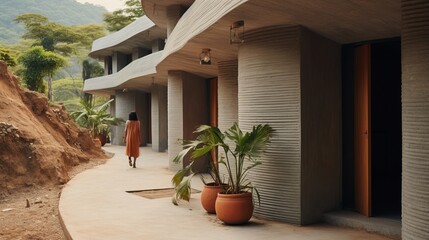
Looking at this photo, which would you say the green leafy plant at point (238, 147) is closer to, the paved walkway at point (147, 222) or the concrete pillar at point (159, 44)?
the paved walkway at point (147, 222)

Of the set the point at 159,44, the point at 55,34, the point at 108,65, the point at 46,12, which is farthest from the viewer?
the point at 46,12

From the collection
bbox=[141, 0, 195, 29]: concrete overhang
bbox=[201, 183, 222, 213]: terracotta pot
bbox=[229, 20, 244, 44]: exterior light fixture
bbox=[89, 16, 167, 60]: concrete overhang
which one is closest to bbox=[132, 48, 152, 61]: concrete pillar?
bbox=[89, 16, 167, 60]: concrete overhang

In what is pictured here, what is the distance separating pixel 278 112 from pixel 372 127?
1.73 metres

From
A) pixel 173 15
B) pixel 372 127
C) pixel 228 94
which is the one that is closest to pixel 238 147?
pixel 372 127

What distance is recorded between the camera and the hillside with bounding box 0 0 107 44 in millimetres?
87625

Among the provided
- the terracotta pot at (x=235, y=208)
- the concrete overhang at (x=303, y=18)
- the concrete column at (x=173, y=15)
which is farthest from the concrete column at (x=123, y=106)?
the terracotta pot at (x=235, y=208)

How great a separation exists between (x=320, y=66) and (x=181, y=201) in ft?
12.1

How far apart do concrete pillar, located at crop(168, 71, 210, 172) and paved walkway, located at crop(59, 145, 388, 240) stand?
304 cm

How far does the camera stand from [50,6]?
107m

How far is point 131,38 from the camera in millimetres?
25797

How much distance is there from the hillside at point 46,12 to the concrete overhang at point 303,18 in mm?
81084

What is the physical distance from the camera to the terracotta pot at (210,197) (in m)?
7.92

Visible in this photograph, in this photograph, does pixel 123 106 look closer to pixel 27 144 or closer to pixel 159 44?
pixel 159 44

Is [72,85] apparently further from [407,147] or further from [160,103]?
[407,147]
